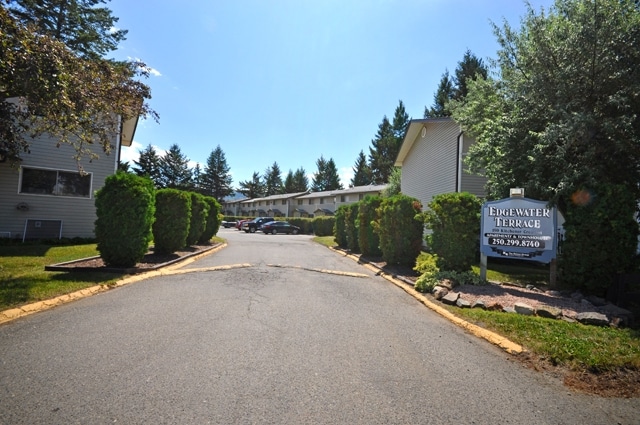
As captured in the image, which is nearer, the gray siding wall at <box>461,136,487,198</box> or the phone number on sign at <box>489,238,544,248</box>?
the phone number on sign at <box>489,238,544,248</box>

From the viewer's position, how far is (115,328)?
14.5 ft

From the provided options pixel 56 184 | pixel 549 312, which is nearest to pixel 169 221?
pixel 56 184

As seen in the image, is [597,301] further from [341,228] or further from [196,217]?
[196,217]

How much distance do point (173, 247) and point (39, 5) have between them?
59.2 ft

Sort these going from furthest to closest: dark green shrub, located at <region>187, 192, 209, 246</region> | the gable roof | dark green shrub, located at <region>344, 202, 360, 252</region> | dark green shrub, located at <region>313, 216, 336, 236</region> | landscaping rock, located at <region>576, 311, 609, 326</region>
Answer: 1. dark green shrub, located at <region>313, 216, 336, 236</region>
2. the gable roof
3. dark green shrub, located at <region>344, 202, 360, 252</region>
4. dark green shrub, located at <region>187, 192, 209, 246</region>
5. landscaping rock, located at <region>576, 311, 609, 326</region>

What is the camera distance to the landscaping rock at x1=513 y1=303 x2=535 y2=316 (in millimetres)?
5664

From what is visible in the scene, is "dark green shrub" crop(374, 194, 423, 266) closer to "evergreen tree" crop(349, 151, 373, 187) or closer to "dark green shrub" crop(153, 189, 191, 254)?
"dark green shrub" crop(153, 189, 191, 254)

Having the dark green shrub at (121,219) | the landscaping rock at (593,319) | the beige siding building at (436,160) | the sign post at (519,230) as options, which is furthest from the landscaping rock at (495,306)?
the beige siding building at (436,160)

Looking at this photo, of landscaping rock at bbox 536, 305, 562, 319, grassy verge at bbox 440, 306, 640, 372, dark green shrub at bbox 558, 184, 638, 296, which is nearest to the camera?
grassy verge at bbox 440, 306, 640, 372

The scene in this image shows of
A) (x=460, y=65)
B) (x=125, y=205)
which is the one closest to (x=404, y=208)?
(x=125, y=205)

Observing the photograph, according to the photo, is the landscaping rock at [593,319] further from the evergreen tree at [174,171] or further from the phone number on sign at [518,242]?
the evergreen tree at [174,171]

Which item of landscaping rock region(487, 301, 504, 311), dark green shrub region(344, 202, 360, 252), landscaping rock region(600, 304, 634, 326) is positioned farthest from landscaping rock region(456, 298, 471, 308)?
dark green shrub region(344, 202, 360, 252)

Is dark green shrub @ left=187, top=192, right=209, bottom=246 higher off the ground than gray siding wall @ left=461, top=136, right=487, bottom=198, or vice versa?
gray siding wall @ left=461, top=136, right=487, bottom=198

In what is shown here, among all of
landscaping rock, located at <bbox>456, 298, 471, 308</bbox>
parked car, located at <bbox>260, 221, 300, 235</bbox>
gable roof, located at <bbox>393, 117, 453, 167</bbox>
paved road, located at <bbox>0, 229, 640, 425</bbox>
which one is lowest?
paved road, located at <bbox>0, 229, 640, 425</bbox>
